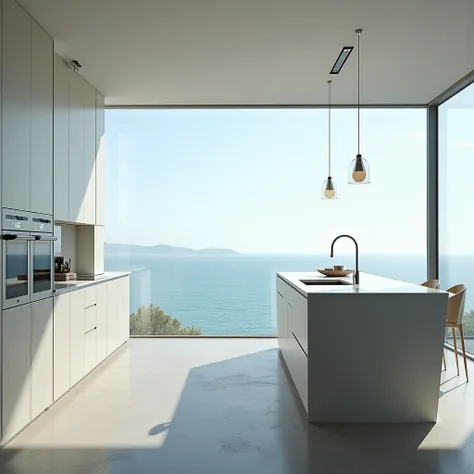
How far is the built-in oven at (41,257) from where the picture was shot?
3.89 metres

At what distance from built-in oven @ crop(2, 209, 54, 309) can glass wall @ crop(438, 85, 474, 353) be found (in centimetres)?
401

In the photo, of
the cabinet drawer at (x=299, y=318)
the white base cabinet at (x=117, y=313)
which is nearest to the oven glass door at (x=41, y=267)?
the white base cabinet at (x=117, y=313)

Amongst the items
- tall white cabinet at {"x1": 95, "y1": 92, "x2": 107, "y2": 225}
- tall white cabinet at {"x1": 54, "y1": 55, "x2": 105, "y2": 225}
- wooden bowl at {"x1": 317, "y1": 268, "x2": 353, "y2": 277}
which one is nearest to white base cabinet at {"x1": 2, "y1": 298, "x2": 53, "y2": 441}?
tall white cabinet at {"x1": 54, "y1": 55, "x2": 105, "y2": 225}

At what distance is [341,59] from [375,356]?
2.68 m

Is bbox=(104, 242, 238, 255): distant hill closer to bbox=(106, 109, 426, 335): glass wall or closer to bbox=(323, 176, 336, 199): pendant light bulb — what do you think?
bbox=(106, 109, 426, 335): glass wall

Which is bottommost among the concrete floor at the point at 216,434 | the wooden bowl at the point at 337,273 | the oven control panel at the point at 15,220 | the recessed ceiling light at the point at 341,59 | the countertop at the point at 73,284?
the concrete floor at the point at 216,434

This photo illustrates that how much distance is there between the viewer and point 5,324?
3.40 metres

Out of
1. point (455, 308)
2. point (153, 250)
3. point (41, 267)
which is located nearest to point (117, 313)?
point (153, 250)

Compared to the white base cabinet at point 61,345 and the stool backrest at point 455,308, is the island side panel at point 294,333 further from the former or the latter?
the white base cabinet at point 61,345

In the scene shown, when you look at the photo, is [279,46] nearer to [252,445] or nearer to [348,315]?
[348,315]

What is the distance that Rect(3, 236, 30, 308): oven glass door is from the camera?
11.3ft

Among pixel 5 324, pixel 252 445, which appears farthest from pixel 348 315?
pixel 5 324

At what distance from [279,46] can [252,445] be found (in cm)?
315

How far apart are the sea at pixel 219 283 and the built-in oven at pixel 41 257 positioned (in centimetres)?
299
